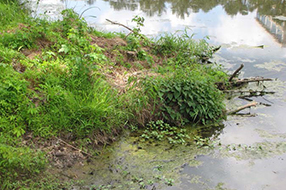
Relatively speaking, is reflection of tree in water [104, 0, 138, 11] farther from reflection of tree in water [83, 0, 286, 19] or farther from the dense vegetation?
the dense vegetation

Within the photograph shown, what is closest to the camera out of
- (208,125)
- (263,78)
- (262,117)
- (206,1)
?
(208,125)

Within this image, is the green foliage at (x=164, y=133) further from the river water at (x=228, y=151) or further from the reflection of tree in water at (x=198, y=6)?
the reflection of tree in water at (x=198, y=6)

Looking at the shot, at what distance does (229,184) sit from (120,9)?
26.2 ft

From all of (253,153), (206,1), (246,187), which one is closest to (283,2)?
(206,1)

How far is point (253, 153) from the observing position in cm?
456

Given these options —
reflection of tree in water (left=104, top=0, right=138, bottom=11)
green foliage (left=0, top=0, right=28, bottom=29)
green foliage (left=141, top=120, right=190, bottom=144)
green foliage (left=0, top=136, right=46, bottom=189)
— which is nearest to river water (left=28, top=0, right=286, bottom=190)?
→ green foliage (left=141, top=120, right=190, bottom=144)

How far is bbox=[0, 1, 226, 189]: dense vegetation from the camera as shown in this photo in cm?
409

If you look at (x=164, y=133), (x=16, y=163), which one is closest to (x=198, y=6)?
(x=164, y=133)

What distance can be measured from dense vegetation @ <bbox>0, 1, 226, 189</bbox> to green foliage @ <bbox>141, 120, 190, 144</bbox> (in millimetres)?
82

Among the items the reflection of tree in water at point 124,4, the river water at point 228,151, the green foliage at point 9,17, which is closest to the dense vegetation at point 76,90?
the green foliage at point 9,17

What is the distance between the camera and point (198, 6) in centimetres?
1179

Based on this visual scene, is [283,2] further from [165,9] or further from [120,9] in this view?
[120,9]

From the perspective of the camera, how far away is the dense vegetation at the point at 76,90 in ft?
13.4

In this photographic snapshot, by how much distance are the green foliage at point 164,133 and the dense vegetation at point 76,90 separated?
0.08 m
